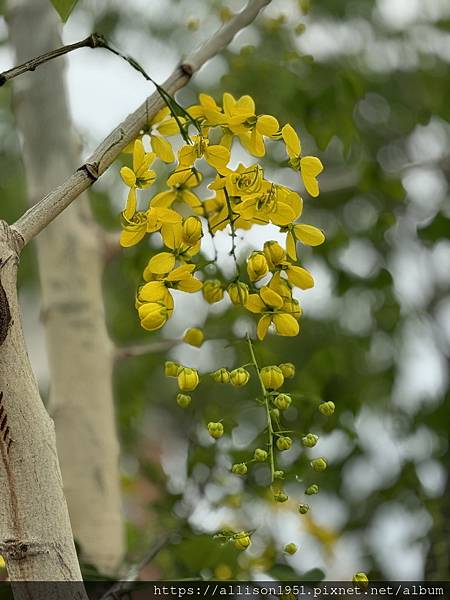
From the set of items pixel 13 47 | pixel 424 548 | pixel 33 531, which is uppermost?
pixel 13 47

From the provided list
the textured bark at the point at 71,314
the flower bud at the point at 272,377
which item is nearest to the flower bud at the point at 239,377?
the flower bud at the point at 272,377

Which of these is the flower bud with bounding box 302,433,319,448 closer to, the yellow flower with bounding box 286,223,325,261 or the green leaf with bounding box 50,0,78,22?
the yellow flower with bounding box 286,223,325,261

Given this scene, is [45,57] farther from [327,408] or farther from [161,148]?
[327,408]

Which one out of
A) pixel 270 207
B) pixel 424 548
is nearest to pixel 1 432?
pixel 270 207

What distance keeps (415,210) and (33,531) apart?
124 centimetres

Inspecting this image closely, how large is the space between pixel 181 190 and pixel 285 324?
111mm

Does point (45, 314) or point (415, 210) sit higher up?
point (415, 210)

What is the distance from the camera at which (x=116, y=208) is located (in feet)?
4.57

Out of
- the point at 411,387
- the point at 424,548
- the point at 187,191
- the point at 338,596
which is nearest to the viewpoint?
the point at 187,191

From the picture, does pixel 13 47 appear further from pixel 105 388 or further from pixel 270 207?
pixel 270 207

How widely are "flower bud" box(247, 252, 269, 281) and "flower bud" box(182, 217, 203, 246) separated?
3 cm

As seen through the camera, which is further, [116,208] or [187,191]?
[116,208]

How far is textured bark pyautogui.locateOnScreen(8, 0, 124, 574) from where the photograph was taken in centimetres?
77

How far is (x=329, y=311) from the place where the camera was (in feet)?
4.99
